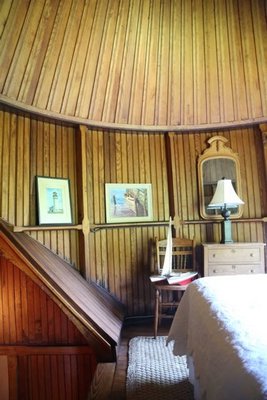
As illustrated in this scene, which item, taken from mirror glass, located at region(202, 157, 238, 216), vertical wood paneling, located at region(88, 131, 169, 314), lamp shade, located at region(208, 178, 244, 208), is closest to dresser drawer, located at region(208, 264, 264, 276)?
lamp shade, located at region(208, 178, 244, 208)

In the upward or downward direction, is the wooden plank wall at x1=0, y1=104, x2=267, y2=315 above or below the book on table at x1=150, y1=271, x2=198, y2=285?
above

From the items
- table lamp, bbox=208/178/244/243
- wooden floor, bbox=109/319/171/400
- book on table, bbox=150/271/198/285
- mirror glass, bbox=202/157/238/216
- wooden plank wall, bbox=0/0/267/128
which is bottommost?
wooden floor, bbox=109/319/171/400

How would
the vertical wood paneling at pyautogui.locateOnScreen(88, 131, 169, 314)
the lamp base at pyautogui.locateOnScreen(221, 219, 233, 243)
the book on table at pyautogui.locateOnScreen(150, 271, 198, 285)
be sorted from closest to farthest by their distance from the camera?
the book on table at pyautogui.locateOnScreen(150, 271, 198, 285)
the lamp base at pyautogui.locateOnScreen(221, 219, 233, 243)
the vertical wood paneling at pyautogui.locateOnScreen(88, 131, 169, 314)

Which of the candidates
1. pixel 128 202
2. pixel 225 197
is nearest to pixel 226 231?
pixel 225 197

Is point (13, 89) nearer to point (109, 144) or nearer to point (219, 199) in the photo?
point (109, 144)

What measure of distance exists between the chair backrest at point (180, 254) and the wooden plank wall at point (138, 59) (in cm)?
164

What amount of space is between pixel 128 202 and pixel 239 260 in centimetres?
160

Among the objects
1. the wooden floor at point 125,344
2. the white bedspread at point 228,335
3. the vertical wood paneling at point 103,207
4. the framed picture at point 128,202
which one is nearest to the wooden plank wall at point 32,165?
the vertical wood paneling at point 103,207

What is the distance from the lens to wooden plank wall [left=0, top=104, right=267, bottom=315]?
3.47 m

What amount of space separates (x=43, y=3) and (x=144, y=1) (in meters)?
1.07

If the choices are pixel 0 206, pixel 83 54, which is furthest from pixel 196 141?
pixel 0 206

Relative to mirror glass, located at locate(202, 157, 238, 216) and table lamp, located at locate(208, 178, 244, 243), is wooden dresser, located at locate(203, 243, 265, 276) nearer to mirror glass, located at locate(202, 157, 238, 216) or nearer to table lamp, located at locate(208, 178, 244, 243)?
table lamp, located at locate(208, 178, 244, 243)

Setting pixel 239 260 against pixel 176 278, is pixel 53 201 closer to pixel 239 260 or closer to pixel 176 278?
pixel 176 278

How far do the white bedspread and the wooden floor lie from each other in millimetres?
597
